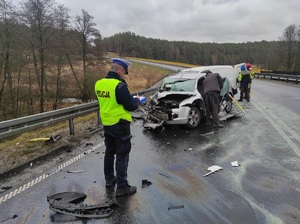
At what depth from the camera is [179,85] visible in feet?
33.3

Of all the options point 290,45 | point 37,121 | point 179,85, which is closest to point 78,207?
point 37,121

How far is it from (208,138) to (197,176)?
2.85m

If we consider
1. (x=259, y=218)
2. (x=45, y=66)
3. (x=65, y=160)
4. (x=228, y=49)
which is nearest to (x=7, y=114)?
(x=45, y=66)

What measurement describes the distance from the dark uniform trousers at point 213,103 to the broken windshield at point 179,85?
A: 638 millimetres

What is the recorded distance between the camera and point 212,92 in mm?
A: 9320

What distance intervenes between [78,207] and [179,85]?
6.84 metres

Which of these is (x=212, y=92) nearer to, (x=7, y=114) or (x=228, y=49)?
(x=7, y=114)

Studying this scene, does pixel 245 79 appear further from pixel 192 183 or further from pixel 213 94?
pixel 192 183

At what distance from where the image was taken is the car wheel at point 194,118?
906cm

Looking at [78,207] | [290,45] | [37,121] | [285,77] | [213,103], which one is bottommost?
[78,207]

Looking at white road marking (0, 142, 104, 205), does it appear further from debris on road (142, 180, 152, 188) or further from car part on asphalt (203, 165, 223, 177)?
car part on asphalt (203, 165, 223, 177)

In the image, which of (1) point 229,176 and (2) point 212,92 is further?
(2) point 212,92

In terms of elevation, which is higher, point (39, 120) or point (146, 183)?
point (39, 120)

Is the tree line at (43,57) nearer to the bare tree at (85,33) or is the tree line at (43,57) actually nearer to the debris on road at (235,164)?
the bare tree at (85,33)
